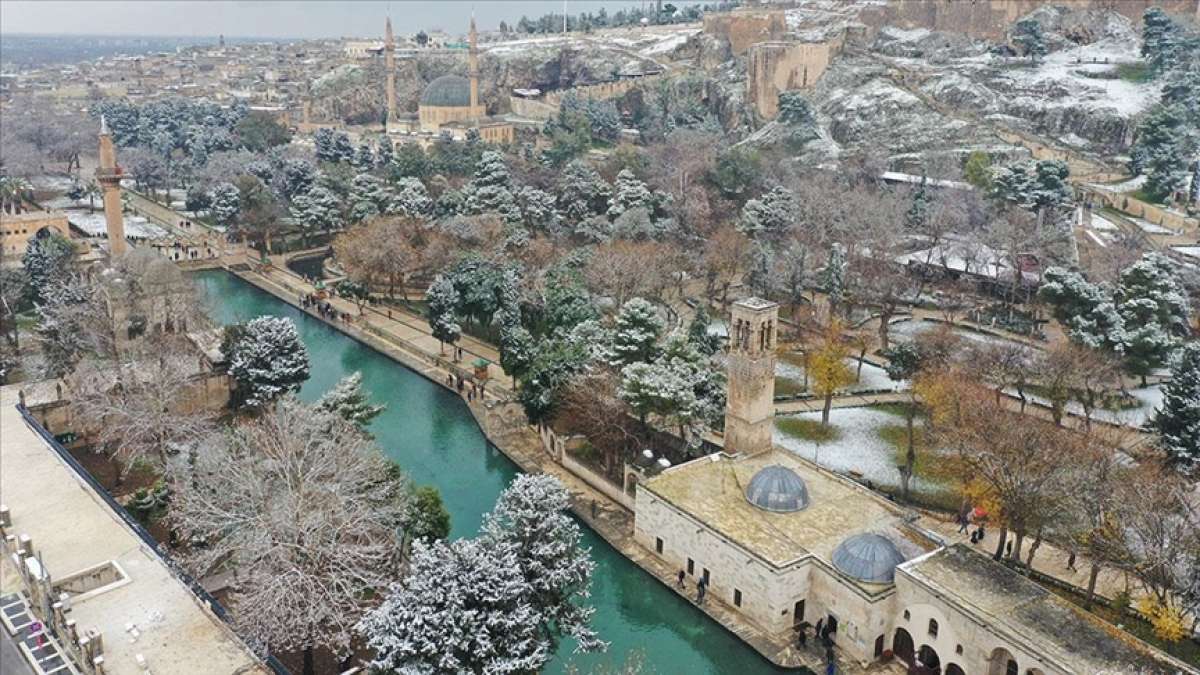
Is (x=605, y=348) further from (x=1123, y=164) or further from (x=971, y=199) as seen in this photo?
(x=1123, y=164)

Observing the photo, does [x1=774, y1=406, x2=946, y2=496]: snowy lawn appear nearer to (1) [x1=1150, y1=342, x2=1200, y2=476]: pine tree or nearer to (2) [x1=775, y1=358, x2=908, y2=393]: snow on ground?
(2) [x1=775, y1=358, x2=908, y2=393]: snow on ground

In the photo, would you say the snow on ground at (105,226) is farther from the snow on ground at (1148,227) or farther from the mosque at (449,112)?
the snow on ground at (1148,227)

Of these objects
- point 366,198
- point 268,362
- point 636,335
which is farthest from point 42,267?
point 636,335

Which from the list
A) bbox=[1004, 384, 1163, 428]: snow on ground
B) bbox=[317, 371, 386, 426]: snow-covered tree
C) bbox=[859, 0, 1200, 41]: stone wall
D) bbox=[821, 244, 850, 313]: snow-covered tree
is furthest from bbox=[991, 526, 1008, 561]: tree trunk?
bbox=[859, 0, 1200, 41]: stone wall

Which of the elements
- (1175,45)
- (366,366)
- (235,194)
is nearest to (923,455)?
(366,366)

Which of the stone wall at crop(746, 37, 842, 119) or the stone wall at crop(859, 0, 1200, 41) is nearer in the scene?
the stone wall at crop(859, 0, 1200, 41)

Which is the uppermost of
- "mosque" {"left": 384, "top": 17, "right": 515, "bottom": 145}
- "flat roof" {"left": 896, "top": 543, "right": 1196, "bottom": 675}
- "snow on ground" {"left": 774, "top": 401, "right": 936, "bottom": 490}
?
"mosque" {"left": 384, "top": 17, "right": 515, "bottom": 145}

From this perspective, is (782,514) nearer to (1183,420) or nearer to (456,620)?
(456,620)
